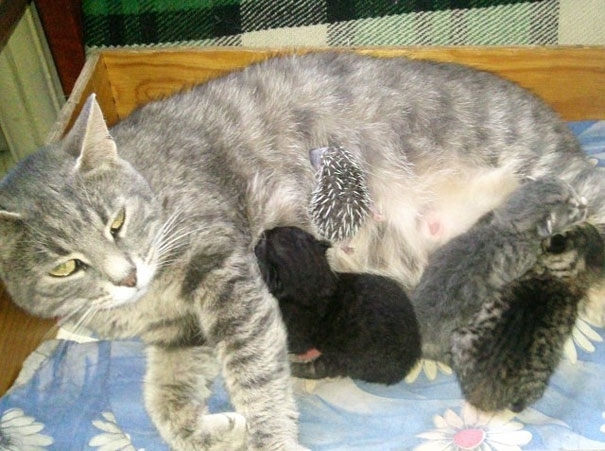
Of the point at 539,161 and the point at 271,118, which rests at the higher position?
the point at 271,118

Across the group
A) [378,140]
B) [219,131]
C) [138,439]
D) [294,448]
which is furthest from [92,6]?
[294,448]

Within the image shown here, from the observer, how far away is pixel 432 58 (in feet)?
6.88

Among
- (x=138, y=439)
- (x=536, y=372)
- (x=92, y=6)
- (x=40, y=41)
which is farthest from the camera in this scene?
(x=40, y=41)

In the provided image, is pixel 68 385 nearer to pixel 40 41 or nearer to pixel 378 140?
pixel 378 140

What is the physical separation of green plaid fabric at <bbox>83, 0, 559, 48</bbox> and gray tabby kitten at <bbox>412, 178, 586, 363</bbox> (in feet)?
2.42

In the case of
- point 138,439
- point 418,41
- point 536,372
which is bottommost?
point 138,439

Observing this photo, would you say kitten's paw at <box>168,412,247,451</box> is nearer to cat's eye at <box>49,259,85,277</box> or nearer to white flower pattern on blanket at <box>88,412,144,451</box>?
white flower pattern on blanket at <box>88,412,144,451</box>

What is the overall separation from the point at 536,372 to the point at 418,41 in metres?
1.22

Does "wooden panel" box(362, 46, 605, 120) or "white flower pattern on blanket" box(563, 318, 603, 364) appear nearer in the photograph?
"white flower pattern on blanket" box(563, 318, 603, 364)

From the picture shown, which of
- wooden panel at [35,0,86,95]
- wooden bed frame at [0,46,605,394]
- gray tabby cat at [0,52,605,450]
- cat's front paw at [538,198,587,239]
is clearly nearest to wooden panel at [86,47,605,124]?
wooden bed frame at [0,46,605,394]

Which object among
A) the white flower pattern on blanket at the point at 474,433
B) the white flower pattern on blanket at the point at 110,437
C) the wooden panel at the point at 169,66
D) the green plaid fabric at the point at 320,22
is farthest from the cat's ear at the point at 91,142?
the white flower pattern on blanket at the point at 474,433

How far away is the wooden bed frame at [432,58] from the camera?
205 cm

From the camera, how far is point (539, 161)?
1.72 meters

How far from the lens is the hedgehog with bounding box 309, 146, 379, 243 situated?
1578 mm
